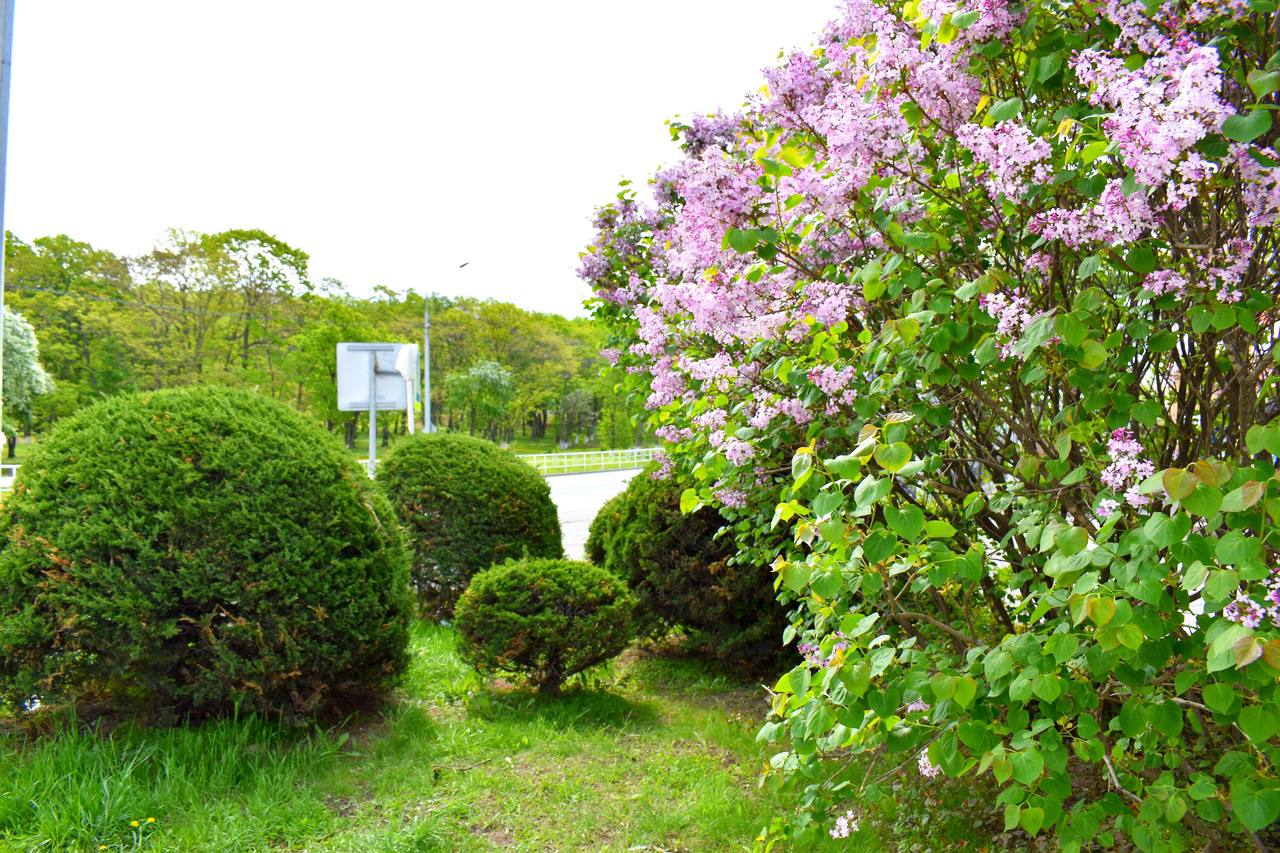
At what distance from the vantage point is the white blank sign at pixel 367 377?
9.06m

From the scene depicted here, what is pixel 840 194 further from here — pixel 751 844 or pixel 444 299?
pixel 444 299

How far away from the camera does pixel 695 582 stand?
4.98 meters

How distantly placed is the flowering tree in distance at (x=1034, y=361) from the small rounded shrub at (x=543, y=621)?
6.28 feet

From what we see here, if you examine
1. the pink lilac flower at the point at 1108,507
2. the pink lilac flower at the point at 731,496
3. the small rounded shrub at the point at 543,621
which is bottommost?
the small rounded shrub at the point at 543,621

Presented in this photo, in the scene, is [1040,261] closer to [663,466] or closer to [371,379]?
[663,466]

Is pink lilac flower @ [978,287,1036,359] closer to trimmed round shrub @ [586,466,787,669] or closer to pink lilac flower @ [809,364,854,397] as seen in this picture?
pink lilac flower @ [809,364,854,397]

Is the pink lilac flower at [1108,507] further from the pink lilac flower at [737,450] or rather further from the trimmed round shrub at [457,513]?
the trimmed round shrub at [457,513]

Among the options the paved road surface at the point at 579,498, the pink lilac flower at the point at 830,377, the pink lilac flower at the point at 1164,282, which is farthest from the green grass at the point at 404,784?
the paved road surface at the point at 579,498

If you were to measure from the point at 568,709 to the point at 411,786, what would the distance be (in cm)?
112

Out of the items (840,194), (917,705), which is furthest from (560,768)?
(840,194)

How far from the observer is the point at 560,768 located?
146 inches

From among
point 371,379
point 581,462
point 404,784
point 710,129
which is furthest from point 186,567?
point 581,462

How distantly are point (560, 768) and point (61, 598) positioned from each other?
208 cm

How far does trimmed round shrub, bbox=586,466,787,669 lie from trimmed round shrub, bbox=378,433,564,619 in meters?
1.16
